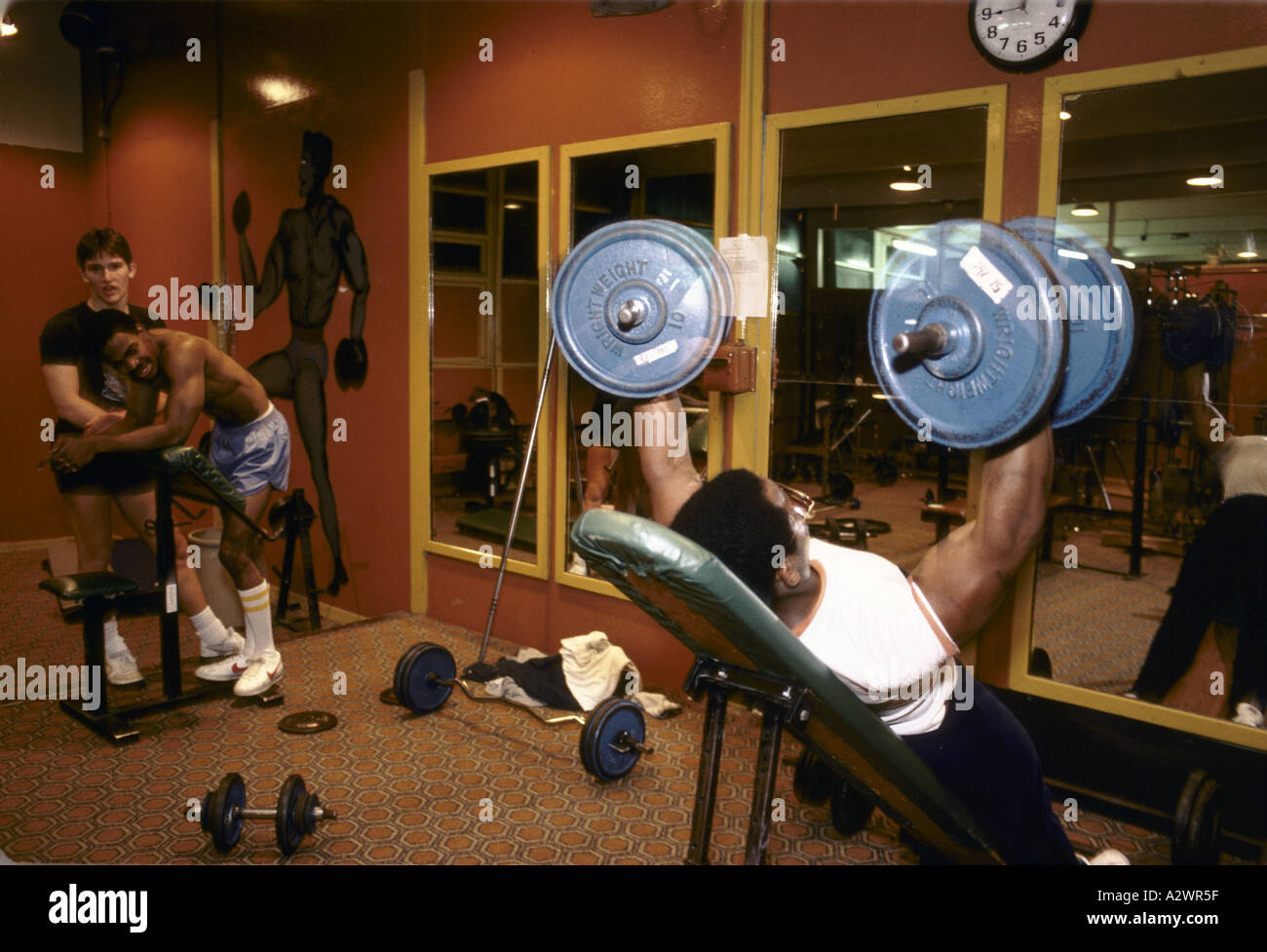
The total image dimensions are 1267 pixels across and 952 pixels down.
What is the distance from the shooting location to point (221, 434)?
3863 mm

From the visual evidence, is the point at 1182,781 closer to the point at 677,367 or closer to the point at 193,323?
the point at 677,367

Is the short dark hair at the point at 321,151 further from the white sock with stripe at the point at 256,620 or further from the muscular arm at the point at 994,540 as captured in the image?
the muscular arm at the point at 994,540

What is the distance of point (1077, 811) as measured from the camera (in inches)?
104

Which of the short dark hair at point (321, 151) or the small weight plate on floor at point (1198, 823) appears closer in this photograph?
the small weight plate on floor at point (1198, 823)

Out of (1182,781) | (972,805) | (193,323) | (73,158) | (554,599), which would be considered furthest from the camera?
(73,158)

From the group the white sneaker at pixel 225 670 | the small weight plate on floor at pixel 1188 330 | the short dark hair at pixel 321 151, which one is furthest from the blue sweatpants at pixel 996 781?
the short dark hair at pixel 321 151

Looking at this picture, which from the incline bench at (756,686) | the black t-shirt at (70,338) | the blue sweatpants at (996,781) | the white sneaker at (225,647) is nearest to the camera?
the incline bench at (756,686)

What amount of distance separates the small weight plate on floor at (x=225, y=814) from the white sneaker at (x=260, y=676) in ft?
3.55

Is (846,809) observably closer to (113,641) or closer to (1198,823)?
(1198,823)

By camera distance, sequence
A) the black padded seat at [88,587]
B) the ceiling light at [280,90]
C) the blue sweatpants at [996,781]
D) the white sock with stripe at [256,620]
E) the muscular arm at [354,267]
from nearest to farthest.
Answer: the blue sweatpants at [996,781] → the black padded seat at [88,587] → the white sock with stripe at [256,620] → the muscular arm at [354,267] → the ceiling light at [280,90]

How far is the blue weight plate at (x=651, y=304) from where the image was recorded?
2.47 meters

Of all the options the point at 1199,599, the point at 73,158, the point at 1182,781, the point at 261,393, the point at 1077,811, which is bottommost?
the point at 1077,811
